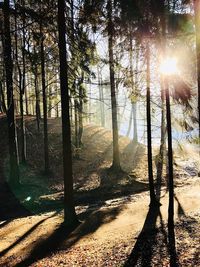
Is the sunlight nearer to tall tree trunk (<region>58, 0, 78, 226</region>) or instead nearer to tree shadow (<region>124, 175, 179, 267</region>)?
tall tree trunk (<region>58, 0, 78, 226</region>)

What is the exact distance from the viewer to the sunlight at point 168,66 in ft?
46.6

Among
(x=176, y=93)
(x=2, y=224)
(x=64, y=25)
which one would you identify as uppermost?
(x=64, y=25)

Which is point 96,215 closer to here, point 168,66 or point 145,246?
point 145,246

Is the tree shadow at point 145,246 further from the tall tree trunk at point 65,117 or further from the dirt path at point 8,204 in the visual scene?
the dirt path at point 8,204

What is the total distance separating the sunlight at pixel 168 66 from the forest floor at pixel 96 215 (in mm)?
5469

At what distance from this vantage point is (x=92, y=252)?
38.5 ft

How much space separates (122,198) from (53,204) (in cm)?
367

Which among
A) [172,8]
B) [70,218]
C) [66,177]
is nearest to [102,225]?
[70,218]

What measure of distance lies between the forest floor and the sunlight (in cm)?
547

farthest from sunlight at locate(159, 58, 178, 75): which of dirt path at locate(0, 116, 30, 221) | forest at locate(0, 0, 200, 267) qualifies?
dirt path at locate(0, 116, 30, 221)

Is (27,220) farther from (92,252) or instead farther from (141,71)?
(141,71)

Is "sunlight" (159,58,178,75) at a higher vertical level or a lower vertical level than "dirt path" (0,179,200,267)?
higher

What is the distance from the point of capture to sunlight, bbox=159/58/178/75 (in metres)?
14.2

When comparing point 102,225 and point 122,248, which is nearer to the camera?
point 122,248
